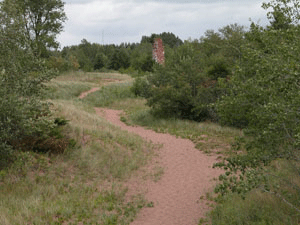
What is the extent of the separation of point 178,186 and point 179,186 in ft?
0.11

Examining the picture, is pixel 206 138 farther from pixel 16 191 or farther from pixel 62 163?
pixel 16 191

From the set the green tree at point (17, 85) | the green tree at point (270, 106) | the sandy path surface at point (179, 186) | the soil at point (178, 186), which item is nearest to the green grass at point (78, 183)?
the soil at point (178, 186)

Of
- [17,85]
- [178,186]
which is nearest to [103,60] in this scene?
[17,85]

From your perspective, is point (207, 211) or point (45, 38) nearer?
point (207, 211)

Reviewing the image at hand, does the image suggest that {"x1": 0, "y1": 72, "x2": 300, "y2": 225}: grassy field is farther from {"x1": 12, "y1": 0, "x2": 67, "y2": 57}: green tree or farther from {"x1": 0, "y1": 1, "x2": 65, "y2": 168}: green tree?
{"x1": 12, "y1": 0, "x2": 67, "y2": 57}: green tree

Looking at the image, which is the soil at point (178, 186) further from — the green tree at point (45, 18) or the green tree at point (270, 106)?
the green tree at point (45, 18)

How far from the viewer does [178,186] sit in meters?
9.67

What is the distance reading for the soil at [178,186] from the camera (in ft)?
24.8

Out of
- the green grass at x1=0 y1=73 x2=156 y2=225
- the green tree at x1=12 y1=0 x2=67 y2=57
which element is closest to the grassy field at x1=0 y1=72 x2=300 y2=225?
the green grass at x1=0 y1=73 x2=156 y2=225

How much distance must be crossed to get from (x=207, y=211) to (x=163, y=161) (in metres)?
4.87

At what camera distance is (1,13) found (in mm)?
9336

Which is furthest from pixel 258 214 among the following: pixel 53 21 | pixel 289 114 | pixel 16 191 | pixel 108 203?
pixel 53 21

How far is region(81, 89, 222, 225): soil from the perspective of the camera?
7566mm

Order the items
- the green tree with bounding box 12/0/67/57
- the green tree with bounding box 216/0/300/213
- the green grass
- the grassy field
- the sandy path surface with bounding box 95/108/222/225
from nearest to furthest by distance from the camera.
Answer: the green tree with bounding box 216/0/300/213 < the grassy field < the green grass < the sandy path surface with bounding box 95/108/222/225 < the green tree with bounding box 12/0/67/57
